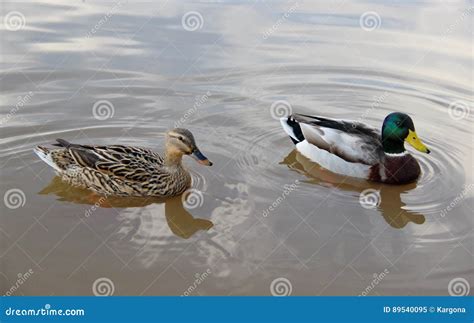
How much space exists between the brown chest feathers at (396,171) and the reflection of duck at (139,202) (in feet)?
8.70

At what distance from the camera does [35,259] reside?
619 centimetres

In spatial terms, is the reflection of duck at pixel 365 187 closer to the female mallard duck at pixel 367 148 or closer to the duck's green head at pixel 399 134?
the female mallard duck at pixel 367 148

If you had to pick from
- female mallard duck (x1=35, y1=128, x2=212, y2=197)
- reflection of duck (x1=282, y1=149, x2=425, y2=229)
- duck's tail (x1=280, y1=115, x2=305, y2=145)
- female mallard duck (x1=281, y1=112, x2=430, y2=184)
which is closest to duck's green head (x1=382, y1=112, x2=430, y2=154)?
female mallard duck (x1=281, y1=112, x2=430, y2=184)

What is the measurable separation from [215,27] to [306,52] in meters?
1.97

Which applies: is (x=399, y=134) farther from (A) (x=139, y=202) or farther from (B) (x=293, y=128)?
(A) (x=139, y=202)

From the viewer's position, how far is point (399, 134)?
8367 mm

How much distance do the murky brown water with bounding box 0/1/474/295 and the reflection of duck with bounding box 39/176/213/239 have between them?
0.02 meters

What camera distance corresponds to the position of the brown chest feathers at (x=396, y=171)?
8.16 meters

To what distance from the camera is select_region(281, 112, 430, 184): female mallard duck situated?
8234mm

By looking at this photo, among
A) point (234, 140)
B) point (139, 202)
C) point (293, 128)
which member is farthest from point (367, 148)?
point (139, 202)

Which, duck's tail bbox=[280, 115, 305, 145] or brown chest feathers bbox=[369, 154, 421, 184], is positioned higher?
duck's tail bbox=[280, 115, 305, 145]

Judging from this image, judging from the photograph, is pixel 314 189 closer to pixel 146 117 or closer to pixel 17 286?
pixel 146 117

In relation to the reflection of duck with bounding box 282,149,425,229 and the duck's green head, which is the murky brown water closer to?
the reflection of duck with bounding box 282,149,425,229

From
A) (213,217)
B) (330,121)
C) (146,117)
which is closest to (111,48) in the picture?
(146,117)
